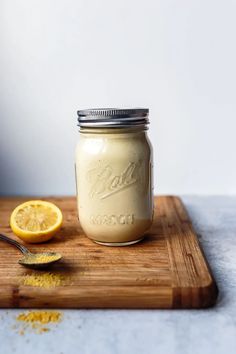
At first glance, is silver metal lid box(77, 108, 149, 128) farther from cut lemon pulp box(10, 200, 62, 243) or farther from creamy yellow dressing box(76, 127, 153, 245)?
cut lemon pulp box(10, 200, 62, 243)

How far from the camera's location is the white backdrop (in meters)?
1.08

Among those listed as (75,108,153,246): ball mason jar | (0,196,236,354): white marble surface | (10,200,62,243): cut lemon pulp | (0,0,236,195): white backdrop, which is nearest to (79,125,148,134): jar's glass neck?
(75,108,153,246): ball mason jar

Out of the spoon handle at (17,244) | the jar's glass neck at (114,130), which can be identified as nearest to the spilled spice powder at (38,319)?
the spoon handle at (17,244)

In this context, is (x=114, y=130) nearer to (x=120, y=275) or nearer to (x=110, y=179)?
(x=110, y=179)

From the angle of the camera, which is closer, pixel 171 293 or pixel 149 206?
pixel 171 293

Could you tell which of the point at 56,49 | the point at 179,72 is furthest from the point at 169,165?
the point at 56,49

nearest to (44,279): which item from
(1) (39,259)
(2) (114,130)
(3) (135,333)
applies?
(1) (39,259)

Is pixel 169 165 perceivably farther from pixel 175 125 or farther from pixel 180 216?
pixel 180 216

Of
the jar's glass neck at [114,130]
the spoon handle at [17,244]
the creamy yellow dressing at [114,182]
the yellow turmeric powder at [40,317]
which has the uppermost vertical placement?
the jar's glass neck at [114,130]

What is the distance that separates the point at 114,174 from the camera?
0.69 metres

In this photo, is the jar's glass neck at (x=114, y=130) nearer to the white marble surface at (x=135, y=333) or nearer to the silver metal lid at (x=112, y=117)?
the silver metal lid at (x=112, y=117)

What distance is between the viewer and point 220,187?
1177 mm

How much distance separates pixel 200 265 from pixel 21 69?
0.80 meters

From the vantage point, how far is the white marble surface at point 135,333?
0.46 m
